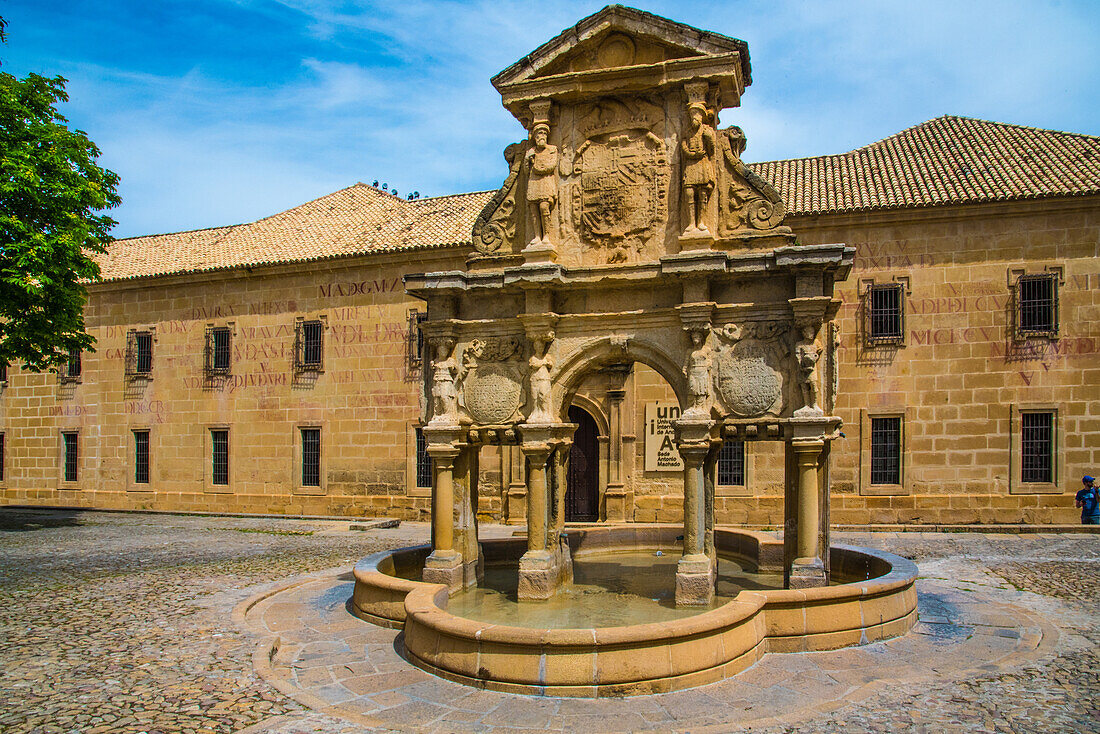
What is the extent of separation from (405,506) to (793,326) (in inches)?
614

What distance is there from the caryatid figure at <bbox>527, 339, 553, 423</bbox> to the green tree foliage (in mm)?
14190

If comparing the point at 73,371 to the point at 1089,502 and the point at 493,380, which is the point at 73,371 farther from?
the point at 1089,502

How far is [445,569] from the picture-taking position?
1024cm

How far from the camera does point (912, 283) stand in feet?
64.6

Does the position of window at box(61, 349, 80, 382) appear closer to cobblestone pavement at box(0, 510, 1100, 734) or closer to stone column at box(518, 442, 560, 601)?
cobblestone pavement at box(0, 510, 1100, 734)

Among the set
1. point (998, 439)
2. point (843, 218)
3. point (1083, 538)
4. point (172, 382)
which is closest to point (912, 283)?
point (843, 218)

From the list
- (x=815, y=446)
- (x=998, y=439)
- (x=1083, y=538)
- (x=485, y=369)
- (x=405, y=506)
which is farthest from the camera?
(x=405, y=506)

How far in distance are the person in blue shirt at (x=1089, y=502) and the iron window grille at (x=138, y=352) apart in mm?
26780

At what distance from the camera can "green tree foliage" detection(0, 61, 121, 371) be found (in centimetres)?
1834

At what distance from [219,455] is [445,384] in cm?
1770

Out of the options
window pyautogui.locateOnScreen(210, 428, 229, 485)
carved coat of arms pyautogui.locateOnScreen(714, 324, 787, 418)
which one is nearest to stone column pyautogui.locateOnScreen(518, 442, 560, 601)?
carved coat of arms pyautogui.locateOnScreen(714, 324, 787, 418)

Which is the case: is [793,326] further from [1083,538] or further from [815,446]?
[1083,538]

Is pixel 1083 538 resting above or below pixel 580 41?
below

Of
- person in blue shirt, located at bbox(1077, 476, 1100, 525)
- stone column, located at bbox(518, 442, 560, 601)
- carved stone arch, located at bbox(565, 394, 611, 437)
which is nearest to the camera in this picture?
stone column, located at bbox(518, 442, 560, 601)
